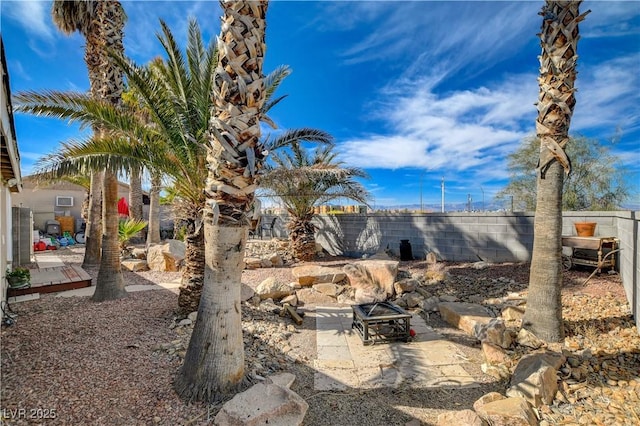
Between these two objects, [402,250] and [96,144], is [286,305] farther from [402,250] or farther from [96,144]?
[402,250]

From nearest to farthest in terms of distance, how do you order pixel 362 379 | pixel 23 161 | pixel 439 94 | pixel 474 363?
1. pixel 362 379
2. pixel 474 363
3. pixel 23 161
4. pixel 439 94

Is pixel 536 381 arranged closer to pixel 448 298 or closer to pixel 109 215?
pixel 448 298

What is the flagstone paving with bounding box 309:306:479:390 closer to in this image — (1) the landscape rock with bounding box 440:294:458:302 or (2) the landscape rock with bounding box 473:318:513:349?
(2) the landscape rock with bounding box 473:318:513:349

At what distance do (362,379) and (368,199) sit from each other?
27.9 ft

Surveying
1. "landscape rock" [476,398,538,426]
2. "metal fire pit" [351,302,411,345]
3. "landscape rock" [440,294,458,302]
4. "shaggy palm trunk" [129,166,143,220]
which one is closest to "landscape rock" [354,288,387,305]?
"landscape rock" [440,294,458,302]

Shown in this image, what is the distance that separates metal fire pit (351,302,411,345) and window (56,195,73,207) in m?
21.4

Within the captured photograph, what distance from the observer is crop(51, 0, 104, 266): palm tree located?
31.9ft

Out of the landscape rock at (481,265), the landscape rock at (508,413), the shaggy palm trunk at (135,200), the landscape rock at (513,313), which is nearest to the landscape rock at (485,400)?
the landscape rock at (508,413)

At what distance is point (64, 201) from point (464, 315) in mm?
23065

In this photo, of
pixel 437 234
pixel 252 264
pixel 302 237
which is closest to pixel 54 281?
pixel 252 264

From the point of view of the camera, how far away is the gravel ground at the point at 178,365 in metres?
2.98

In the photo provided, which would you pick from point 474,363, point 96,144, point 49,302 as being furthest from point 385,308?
point 49,302

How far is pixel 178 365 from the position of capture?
3.82 meters

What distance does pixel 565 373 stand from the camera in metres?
3.73
